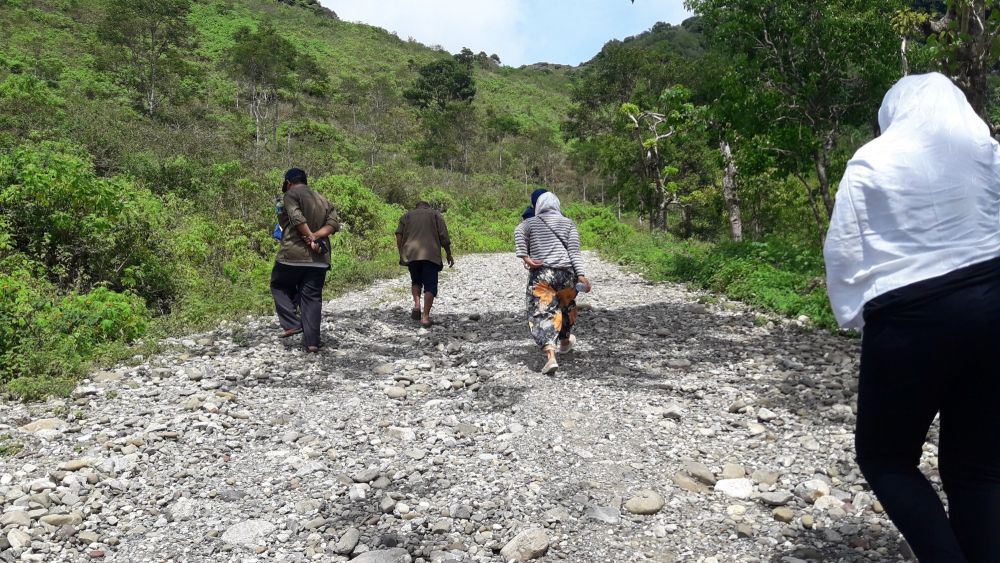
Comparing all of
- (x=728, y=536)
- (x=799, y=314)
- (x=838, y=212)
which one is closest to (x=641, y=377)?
(x=728, y=536)

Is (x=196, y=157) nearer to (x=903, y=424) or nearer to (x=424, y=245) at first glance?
(x=424, y=245)

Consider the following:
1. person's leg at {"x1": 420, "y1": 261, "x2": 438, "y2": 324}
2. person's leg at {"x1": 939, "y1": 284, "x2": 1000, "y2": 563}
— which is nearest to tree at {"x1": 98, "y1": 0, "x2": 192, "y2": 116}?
person's leg at {"x1": 420, "y1": 261, "x2": 438, "y2": 324}

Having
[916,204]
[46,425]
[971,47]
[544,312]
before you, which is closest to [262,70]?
[544,312]

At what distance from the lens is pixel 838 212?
2.17 metres

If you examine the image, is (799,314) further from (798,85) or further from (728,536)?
(728,536)

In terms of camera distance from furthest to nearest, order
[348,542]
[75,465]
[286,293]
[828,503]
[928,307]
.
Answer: [286,293] < [75,465] < [828,503] < [348,542] < [928,307]

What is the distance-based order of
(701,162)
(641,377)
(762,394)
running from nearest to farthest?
(762,394)
(641,377)
(701,162)

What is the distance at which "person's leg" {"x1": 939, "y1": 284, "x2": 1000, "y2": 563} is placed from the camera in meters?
1.88

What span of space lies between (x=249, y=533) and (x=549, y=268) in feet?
12.6

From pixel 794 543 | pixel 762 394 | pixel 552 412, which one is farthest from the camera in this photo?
pixel 762 394

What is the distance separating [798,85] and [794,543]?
A: 33.6 ft

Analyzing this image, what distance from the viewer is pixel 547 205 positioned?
666 centimetres

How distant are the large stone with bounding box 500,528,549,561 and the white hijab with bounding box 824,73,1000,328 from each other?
189 centimetres

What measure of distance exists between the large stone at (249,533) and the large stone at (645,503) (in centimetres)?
208
